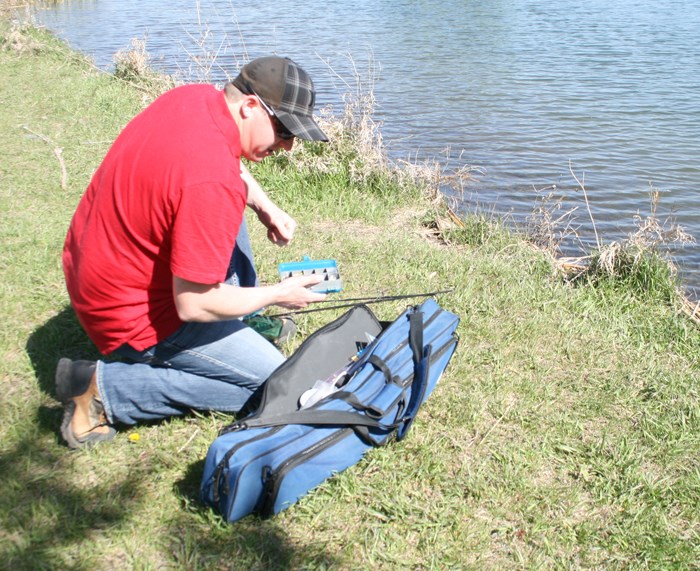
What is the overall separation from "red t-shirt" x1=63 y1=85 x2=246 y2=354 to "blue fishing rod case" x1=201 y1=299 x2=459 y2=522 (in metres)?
0.53

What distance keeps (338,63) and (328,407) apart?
366 inches

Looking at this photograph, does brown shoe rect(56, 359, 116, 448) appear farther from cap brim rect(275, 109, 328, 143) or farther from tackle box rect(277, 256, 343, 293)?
tackle box rect(277, 256, 343, 293)

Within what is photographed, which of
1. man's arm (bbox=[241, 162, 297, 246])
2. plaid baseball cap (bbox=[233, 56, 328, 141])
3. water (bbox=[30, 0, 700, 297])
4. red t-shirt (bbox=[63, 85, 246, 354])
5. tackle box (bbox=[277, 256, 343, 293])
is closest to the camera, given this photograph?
red t-shirt (bbox=[63, 85, 246, 354])

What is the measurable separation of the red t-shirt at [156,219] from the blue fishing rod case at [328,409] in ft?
1.74

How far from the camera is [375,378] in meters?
2.91

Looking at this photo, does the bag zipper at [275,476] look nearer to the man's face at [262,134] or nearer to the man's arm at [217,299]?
the man's arm at [217,299]

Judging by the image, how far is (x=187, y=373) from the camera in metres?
2.79

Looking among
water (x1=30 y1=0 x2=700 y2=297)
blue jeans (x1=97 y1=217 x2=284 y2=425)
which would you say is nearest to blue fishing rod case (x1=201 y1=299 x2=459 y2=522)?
blue jeans (x1=97 y1=217 x2=284 y2=425)

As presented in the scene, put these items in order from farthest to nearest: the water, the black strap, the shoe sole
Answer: the water
the shoe sole
the black strap

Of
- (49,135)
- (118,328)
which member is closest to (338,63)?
(49,135)

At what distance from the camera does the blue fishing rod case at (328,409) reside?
238 centimetres

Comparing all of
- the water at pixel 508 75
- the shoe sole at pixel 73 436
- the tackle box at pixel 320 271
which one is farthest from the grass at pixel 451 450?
the water at pixel 508 75

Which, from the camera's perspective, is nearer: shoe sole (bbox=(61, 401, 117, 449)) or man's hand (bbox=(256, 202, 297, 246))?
shoe sole (bbox=(61, 401, 117, 449))

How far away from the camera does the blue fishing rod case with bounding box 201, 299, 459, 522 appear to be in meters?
2.38
